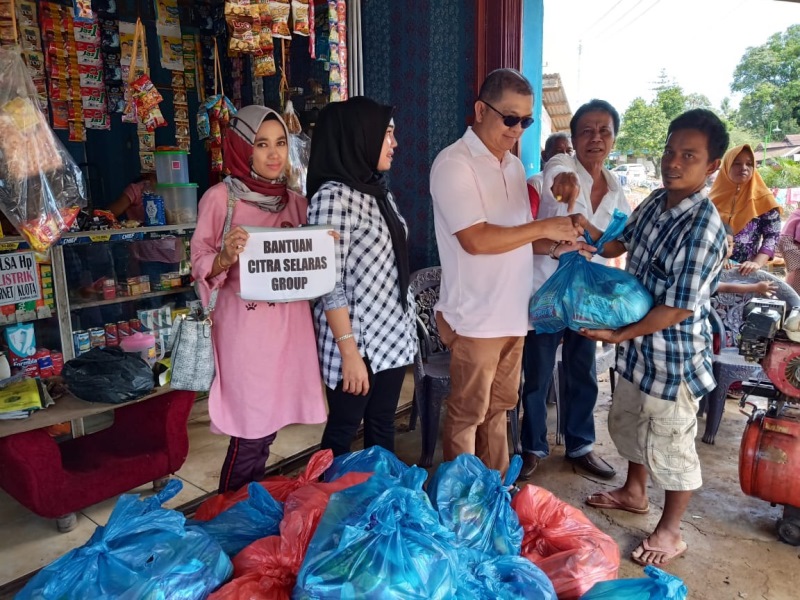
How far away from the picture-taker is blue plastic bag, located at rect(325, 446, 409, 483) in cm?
176

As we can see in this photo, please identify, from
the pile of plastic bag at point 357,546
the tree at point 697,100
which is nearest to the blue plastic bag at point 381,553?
the pile of plastic bag at point 357,546

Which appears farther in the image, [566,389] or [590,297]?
[566,389]

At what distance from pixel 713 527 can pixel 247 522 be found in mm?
2011

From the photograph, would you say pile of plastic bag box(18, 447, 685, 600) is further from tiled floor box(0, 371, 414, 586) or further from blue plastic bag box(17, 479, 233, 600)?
tiled floor box(0, 371, 414, 586)

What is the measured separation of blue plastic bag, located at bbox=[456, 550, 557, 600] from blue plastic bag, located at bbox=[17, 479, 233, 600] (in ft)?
1.90

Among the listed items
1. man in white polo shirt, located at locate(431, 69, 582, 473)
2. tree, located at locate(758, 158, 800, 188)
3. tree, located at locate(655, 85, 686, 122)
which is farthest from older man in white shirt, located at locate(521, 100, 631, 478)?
tree, located at locate(655, 85, 686, 122)

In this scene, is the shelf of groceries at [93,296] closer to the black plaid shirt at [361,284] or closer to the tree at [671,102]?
the black plaid shirt at [361,284]

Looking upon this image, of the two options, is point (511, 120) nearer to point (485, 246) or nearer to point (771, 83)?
point (485, 246)

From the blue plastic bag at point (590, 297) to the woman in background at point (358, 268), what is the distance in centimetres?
54

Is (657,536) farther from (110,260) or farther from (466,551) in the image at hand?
(110,260)

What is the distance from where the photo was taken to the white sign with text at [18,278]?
284 centimetres

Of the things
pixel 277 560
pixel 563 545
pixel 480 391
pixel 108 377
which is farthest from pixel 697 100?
pixel 277 560

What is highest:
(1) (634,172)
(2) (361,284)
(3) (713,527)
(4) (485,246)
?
(1) (634,172)

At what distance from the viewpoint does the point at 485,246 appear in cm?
201
